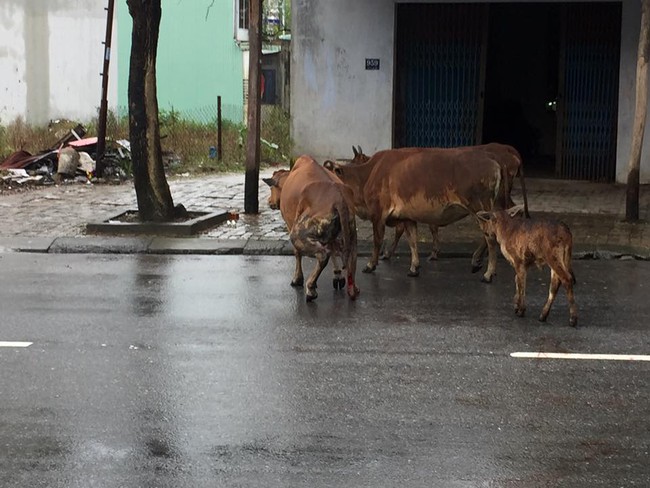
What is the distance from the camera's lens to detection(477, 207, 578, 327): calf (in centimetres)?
838

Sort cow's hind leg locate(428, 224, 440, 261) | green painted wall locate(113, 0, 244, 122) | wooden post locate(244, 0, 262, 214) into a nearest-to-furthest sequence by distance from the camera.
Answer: cow's hind leg locate(428, 224, 440, 261)
wooden post locate(244, 0, 262, 214)
green painted wall locate(113, 0, 244, 122)

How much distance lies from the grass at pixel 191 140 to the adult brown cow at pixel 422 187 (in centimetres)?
933

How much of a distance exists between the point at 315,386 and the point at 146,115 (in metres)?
7.38

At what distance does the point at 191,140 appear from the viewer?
23375mm

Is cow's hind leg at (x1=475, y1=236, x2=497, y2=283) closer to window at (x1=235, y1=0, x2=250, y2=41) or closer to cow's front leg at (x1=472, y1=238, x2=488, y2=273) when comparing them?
cow's front leg at (x1=472, y1=238, x2=488, y2=273)

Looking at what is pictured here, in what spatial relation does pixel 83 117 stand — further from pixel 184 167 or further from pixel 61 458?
pixel 61 458

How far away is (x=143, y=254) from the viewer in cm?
1212

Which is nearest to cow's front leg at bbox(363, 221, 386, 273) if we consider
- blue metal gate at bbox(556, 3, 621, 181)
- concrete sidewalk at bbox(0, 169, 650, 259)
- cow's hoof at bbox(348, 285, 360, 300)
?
concrete sidewalk at bbox(0, 169, 650, 259)

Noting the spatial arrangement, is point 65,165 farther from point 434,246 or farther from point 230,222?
point 434,246

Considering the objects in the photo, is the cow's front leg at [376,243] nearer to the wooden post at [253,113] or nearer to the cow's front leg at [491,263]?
the cow's front leg at [491,263]

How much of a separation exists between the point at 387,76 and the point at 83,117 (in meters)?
13.5

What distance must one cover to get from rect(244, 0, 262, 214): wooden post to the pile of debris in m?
4.70

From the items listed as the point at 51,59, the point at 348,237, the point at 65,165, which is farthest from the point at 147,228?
the point at 51,59

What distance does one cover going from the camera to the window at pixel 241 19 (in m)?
29.7
